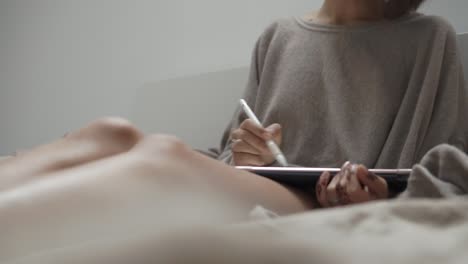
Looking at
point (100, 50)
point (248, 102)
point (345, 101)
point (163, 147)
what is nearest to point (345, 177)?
point (163, 147)

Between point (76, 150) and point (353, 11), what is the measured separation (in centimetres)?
64

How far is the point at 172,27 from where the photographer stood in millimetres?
1285

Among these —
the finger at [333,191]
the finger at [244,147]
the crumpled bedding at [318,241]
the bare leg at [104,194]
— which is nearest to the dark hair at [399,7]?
the finger at [244,147]

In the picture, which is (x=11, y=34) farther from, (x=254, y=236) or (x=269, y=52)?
(x=254, y=236)

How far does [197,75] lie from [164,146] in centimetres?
77

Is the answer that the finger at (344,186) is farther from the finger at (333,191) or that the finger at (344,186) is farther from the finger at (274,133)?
the finger at (274,133)

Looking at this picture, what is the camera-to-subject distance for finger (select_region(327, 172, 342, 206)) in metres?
0.59

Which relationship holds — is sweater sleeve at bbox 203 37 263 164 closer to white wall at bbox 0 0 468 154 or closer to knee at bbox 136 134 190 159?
white wall at bbox 0 0 468 154

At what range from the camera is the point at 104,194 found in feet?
1.37

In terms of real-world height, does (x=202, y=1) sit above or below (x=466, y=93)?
above

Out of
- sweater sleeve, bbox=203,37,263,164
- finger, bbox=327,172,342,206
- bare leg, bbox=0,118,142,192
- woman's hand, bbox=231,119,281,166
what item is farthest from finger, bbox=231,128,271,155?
bare leg, bbox=0,118,142,192

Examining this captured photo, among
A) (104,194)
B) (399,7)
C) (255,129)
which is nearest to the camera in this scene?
(104,194)

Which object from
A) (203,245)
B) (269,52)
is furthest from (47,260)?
(269,52)

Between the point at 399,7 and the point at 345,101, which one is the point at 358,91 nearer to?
the point at 345,101
